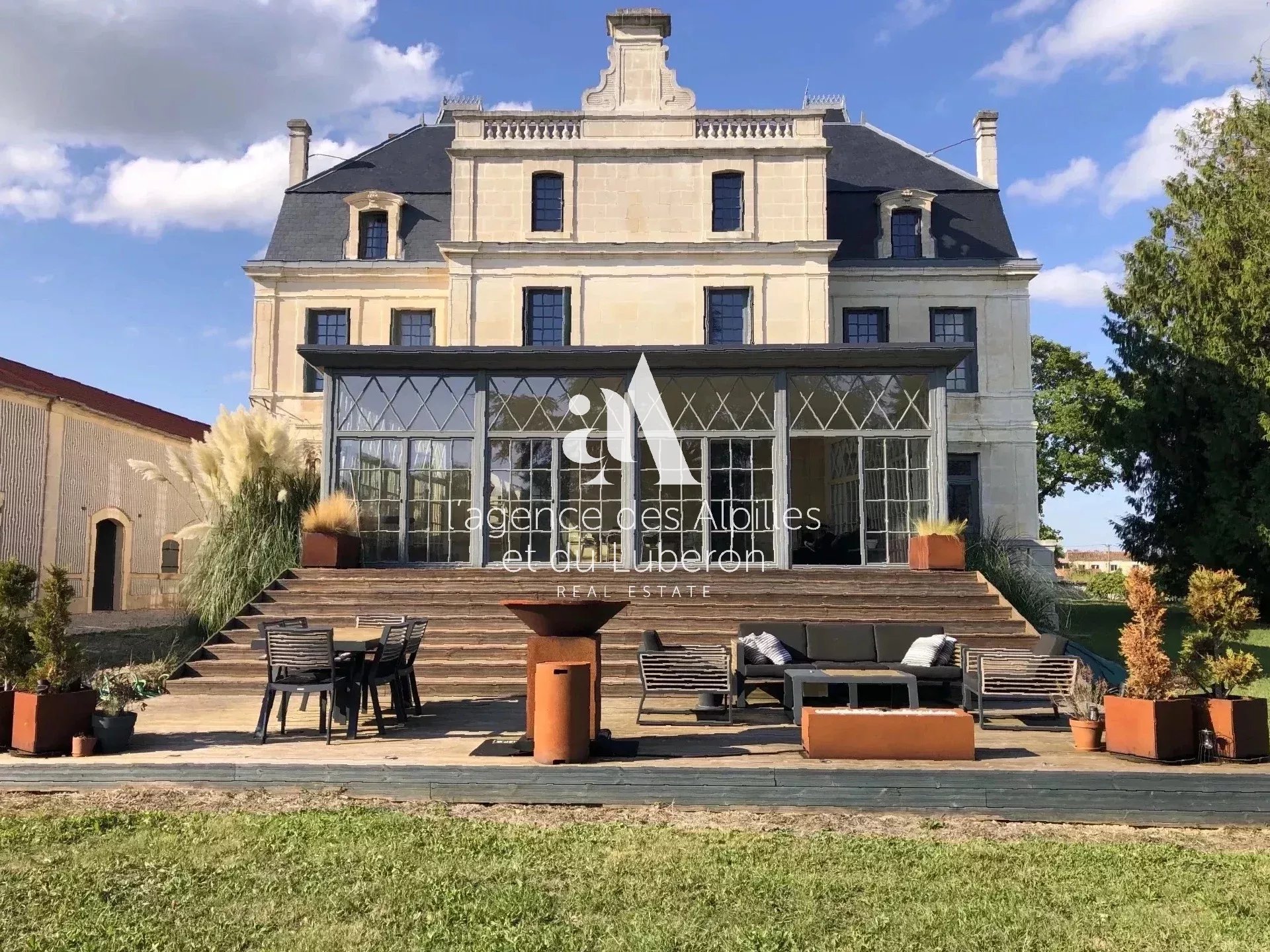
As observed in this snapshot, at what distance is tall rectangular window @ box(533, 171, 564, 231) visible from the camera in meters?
19.6

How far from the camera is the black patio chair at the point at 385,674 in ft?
24.3

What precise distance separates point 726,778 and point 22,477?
64.6 ft

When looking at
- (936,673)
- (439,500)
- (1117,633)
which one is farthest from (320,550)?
(1117,633)

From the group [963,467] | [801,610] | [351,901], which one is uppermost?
[963,467]

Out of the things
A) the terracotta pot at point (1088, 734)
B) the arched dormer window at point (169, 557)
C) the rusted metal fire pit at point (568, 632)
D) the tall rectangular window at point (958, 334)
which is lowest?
the terracotta pot at point (1088, 734)

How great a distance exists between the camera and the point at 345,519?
1285 centimetres

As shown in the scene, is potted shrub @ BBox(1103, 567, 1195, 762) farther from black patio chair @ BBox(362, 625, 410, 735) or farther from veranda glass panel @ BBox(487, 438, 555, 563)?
veranda glass panel @ BBox(487, 438, 555, 563)

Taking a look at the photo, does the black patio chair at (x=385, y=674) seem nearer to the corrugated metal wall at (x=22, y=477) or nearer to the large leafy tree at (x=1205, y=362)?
the large leafy tree at (x=1205, y=362)

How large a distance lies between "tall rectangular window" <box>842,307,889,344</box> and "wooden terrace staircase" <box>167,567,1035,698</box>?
8.78m

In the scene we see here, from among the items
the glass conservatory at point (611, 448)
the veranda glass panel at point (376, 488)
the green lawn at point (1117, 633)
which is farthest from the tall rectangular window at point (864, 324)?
the veranda glass panel at point (376, 488)

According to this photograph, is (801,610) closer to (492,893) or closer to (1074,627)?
(1074,627)

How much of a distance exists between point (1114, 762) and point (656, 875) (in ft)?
11.3

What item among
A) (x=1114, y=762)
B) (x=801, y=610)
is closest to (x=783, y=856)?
(x=1114, y=762)

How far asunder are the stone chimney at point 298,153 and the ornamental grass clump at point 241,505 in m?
10.8
